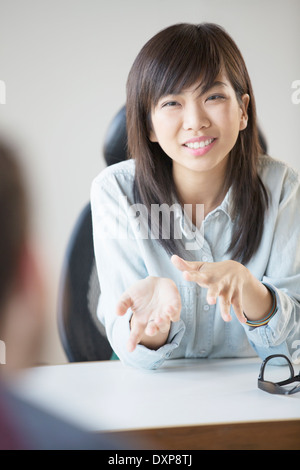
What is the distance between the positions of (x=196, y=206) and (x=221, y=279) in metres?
0.22

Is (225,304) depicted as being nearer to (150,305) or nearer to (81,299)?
(150,305)

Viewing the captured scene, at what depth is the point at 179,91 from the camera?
0.74 meters

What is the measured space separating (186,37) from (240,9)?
0.67ft

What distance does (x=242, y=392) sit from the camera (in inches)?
25.8

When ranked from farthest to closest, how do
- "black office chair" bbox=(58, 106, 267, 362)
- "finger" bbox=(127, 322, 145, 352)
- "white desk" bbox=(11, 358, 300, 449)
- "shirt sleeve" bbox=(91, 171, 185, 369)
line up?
"black office chair" bbox=(58, 106, 267, 362) < "shirt sleeve" bbox=(91, 171, 185, 369) < "finger" bbox=(127, 322, 145, 352) < "white desk" bbox=(11, 358, 300, 449)

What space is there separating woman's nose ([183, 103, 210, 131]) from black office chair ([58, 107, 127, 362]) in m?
0.21

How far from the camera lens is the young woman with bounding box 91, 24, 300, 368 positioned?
2.43 feet

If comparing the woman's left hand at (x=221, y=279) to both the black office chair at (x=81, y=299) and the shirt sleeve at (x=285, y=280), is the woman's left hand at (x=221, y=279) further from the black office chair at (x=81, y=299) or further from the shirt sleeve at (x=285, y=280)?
the black office chair at (x=81, y=299)

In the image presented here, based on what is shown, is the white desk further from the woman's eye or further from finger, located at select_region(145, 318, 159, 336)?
the woman's eye

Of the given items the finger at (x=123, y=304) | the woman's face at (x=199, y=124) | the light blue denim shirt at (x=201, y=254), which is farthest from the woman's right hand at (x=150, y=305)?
the woman's face at (x=199, y=124)

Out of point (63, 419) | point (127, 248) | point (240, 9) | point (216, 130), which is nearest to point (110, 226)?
point (127, 248)

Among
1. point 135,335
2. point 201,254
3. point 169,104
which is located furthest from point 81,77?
point 135,335

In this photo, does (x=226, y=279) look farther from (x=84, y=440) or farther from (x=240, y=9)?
(x=240, y=9)

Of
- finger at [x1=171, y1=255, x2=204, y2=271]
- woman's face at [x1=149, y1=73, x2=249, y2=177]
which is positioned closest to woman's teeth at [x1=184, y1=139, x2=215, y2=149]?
woman's face at [x1=149, y1=73, x2=249, y2=177]
